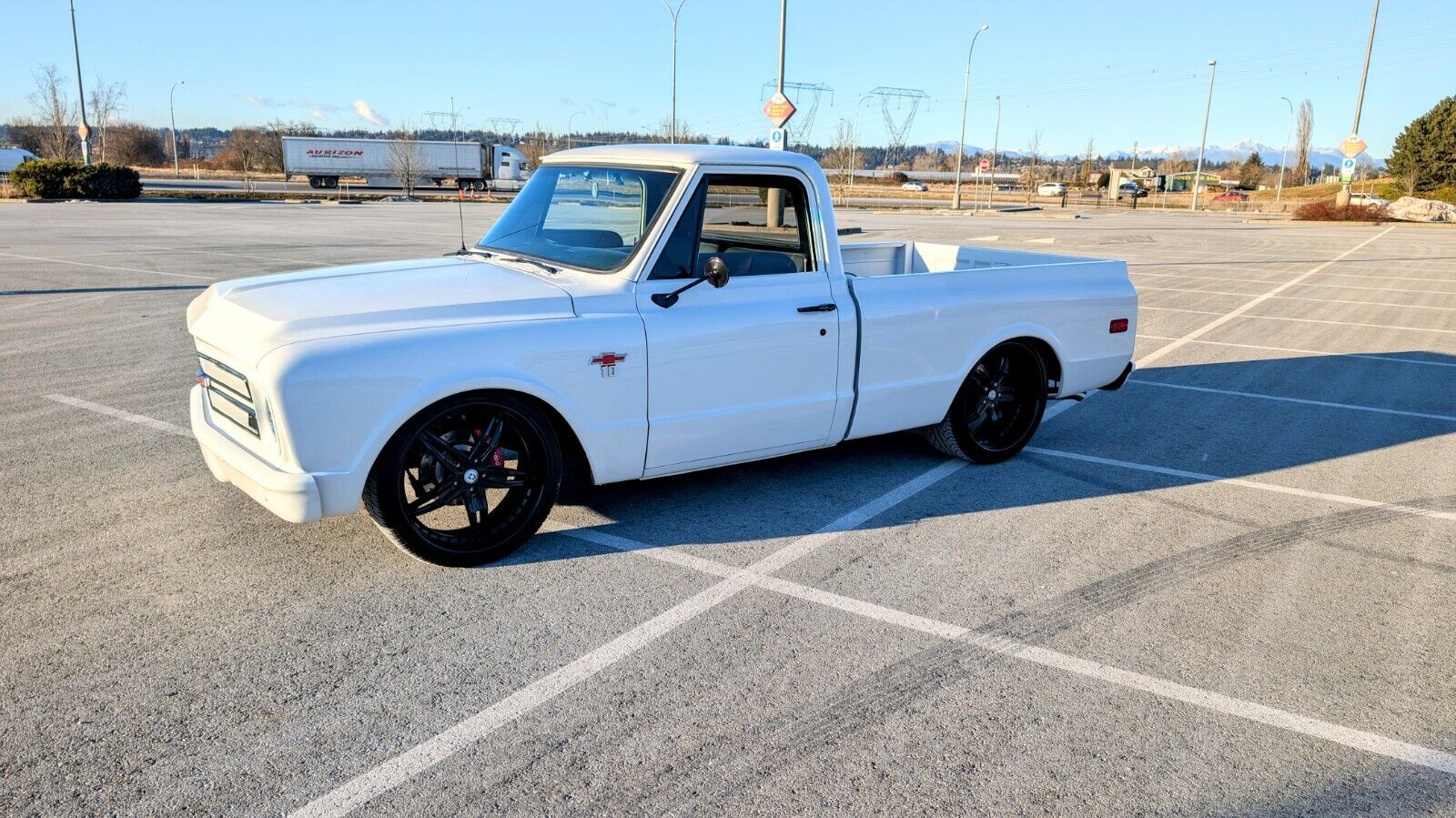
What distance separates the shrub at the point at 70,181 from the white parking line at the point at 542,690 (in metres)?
45.0

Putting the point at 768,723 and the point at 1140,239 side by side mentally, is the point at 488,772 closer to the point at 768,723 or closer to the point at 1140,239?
the point at 768,723

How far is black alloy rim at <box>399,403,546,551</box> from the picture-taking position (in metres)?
4.37

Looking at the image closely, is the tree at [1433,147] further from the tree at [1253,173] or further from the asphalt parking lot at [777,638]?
the asphalt parking lot at [777,638]

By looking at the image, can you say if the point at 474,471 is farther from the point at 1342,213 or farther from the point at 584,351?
the point at 1342,213

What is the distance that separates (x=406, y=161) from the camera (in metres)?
63.2

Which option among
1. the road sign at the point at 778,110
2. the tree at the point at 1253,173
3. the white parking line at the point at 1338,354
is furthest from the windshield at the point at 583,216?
the tree at the point at 1253,173

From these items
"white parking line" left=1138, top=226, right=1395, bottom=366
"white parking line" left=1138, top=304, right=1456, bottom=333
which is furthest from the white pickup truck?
"white parking line" left=1138, top=304, right=1456, bottom=333

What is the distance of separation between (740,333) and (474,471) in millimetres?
1429

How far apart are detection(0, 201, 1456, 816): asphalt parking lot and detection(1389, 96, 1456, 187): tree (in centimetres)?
7087

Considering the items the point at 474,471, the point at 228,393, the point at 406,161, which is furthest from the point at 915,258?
the point at 406,161

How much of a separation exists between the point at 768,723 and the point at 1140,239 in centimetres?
2943

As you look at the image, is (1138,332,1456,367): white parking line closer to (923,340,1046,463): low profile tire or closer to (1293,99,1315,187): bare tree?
(923,340,1046,463): low profile tire

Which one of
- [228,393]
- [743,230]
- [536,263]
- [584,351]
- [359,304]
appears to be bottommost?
[228,393]

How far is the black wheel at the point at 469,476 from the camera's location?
13.9 feet
